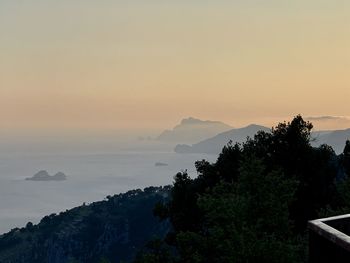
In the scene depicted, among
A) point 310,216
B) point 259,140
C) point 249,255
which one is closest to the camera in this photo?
point 249,255

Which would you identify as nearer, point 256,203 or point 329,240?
point 329,240

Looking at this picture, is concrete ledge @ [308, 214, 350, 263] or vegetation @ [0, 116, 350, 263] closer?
concrete ledge @ [308, 214, 350, 263]

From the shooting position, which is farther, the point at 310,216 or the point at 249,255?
the point at 310,216

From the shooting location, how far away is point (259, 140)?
5122cm

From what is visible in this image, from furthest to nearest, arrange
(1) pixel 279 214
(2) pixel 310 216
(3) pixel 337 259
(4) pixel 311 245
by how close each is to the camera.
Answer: (2) pixel 310 216 → (1) pixel 279 214 → (4) pixel 311 245 → (3) pixel 337 259

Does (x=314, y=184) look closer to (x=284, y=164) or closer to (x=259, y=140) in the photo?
(x=284, y=164)

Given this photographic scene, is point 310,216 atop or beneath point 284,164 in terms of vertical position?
beneath

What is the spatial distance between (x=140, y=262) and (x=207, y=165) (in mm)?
15677

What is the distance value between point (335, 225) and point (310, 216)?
1573 inches

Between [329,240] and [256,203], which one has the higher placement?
[329,240]

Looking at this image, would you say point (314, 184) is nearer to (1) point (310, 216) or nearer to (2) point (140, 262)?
(1) point (310, 216)

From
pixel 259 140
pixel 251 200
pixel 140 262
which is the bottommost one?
pixel 140 262

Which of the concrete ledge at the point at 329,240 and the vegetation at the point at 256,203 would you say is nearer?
the concrete ledge at the point at 329,240

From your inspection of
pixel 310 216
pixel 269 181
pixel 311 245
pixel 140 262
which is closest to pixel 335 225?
pixel 311 245
